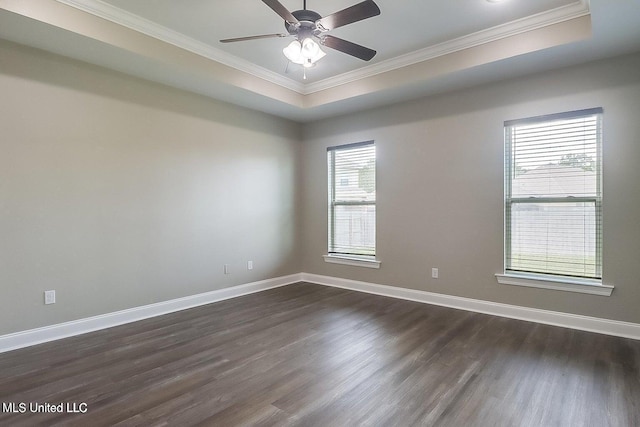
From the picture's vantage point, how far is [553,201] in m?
3.52

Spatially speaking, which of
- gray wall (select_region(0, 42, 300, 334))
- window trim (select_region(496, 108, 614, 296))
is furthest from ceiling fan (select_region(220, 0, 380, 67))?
window trim (select_region(496, 108, 614, 296))

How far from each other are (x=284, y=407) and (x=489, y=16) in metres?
3.59

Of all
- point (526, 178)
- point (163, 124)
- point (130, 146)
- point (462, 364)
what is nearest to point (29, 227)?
point (130, 146)

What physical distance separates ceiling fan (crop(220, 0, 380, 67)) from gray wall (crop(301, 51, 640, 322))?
1.90 m

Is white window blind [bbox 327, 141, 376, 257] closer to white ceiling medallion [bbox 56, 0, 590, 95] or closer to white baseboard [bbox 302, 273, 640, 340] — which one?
white baseboard [bbox 302, 273, 640, 340]

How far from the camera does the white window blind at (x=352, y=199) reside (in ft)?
16.3

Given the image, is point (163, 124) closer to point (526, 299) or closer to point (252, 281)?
point (252, 281)

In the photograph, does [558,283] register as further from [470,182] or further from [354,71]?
[354,71]

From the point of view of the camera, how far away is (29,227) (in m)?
3.02

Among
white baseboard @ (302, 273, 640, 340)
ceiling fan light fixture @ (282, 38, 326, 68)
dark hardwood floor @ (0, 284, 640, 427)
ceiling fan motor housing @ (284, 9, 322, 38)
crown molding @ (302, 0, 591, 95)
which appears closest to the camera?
dark hardwood floor @ (0, 284, 640, 427)

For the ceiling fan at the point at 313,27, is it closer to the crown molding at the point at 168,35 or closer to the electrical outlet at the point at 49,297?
the crown molding at the point at 168,35

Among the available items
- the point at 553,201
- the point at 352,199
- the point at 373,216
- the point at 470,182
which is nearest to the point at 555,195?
the point at 553,201

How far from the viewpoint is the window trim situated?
3262 mm

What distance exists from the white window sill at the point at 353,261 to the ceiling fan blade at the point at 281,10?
336 centimetres
